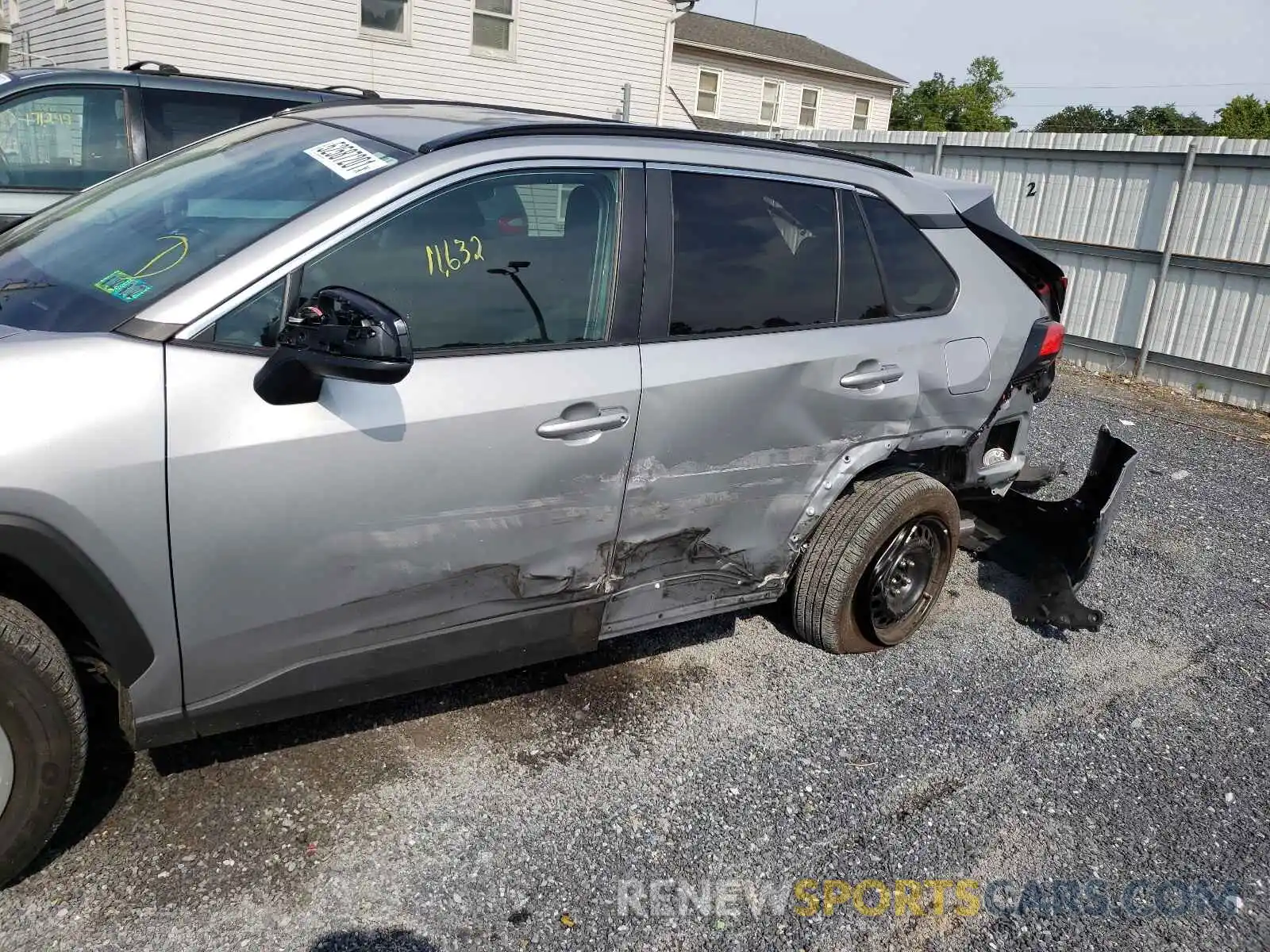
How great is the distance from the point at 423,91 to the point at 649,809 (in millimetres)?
14972

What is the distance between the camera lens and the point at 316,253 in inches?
98.6

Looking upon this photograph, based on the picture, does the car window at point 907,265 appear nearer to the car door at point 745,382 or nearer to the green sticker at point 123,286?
the car door at point 745,382

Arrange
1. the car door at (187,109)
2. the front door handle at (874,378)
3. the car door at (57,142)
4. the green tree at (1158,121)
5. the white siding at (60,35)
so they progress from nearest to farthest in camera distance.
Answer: the front door handle at (874,378) < the car door at (57,142) < the car door at (187,109) < the white siding at (60,35) < the green tree at (1158,121)

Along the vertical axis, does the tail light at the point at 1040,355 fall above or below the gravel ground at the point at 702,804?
above

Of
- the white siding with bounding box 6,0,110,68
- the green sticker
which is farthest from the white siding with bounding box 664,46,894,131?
the green sticker

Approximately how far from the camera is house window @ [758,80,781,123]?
27984mm

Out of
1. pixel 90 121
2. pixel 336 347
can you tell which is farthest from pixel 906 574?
pixel 90 121

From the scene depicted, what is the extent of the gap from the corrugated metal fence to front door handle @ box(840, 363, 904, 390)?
23.0 ft

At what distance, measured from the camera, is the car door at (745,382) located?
3129 millimetres

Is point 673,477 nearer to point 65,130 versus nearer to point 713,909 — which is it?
point 713,909

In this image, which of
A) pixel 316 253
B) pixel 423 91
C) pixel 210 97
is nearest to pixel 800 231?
pixel 316 253

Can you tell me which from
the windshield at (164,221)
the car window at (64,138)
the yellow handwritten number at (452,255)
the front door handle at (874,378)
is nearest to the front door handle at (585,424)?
the yellow handwritten number at (452,255)

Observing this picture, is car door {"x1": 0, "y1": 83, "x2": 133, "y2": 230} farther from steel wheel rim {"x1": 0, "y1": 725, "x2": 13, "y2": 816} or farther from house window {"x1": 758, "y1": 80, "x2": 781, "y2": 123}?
house window {"x1": 758, "y1": 80, "x2": 781, "y2": 123}

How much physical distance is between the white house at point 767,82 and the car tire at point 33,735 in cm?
2473
